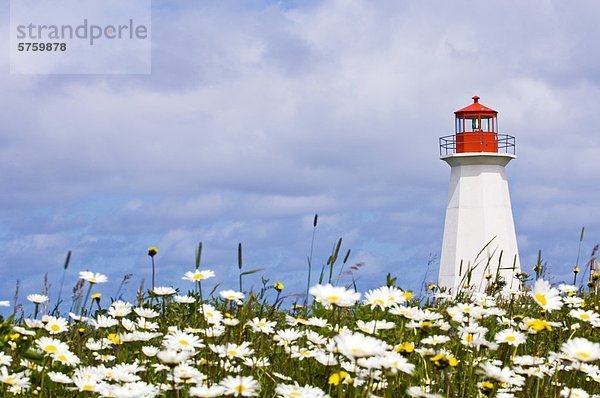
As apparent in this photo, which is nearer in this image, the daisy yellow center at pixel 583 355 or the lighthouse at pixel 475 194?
the daisy yellow center at pixel 583 355

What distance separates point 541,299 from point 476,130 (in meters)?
26.4

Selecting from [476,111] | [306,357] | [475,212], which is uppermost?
[476,111]

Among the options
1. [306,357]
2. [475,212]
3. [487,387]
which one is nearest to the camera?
[487,387]

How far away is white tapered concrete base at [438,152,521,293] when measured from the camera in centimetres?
2811

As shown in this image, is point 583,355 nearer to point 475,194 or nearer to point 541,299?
point 541,299

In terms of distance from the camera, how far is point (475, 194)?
28.7 meters

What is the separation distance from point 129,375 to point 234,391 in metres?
0.78

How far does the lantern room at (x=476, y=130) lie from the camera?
2886 centimetres

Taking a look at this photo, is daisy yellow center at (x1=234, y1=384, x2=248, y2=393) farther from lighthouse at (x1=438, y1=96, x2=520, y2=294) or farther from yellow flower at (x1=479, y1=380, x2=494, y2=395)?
lighthouse at (x1=438, y1=96, x2=520, y2=294)

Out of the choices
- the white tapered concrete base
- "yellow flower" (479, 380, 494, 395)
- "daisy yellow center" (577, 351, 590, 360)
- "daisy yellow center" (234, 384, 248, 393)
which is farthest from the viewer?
the white tapered concrete base

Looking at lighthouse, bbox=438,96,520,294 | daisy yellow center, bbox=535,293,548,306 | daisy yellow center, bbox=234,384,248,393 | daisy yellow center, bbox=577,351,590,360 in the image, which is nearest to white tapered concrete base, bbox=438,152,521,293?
lighthouse, bbox=438,96,520,294

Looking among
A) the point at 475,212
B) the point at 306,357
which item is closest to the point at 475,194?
the point at 475,212

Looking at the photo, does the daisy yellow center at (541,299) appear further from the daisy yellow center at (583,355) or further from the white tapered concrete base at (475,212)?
the white tapered concrete base at (475,212)

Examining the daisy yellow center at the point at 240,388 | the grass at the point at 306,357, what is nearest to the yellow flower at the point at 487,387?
the grass at the point at 306,357
